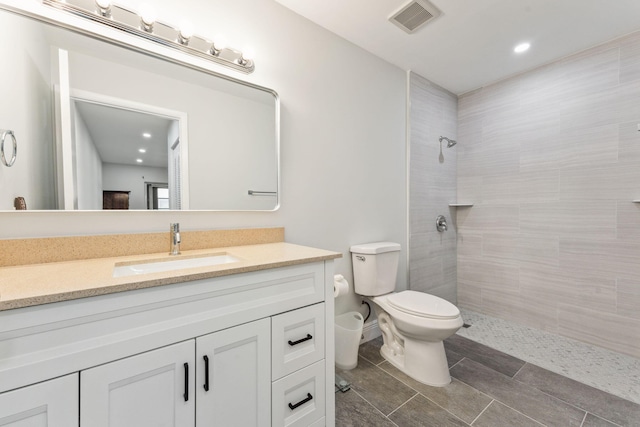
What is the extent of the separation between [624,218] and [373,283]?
186 cm

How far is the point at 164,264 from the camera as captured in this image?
1140 millimetres

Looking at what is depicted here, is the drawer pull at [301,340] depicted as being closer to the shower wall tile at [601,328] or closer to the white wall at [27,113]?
the white wall at [27,113]

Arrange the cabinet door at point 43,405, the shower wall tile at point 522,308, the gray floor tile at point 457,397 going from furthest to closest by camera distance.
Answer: the shower wall tile at point 522,308 < the gray floor tile at point 457,397 < the cabinet door at point 43,405

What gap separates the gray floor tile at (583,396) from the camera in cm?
133

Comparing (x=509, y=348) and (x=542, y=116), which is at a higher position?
(x=542, y=116)

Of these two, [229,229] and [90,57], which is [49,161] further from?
[229,229]

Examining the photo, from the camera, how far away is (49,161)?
1040 mm

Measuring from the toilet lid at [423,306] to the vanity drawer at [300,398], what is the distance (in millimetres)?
720

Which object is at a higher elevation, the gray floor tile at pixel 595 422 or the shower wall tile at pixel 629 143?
the shower wall tile at pixel 629 143

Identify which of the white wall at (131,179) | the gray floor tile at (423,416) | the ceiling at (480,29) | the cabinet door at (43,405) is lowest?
the gray floor tile at (423,416)

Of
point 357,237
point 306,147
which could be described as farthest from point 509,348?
point 306,147

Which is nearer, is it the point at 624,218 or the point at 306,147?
the point at 306,147

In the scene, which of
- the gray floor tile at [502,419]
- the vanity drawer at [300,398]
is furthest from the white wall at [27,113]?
the gray floor tile at [502,419]

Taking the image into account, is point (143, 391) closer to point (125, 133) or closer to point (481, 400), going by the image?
point (125, 133)
